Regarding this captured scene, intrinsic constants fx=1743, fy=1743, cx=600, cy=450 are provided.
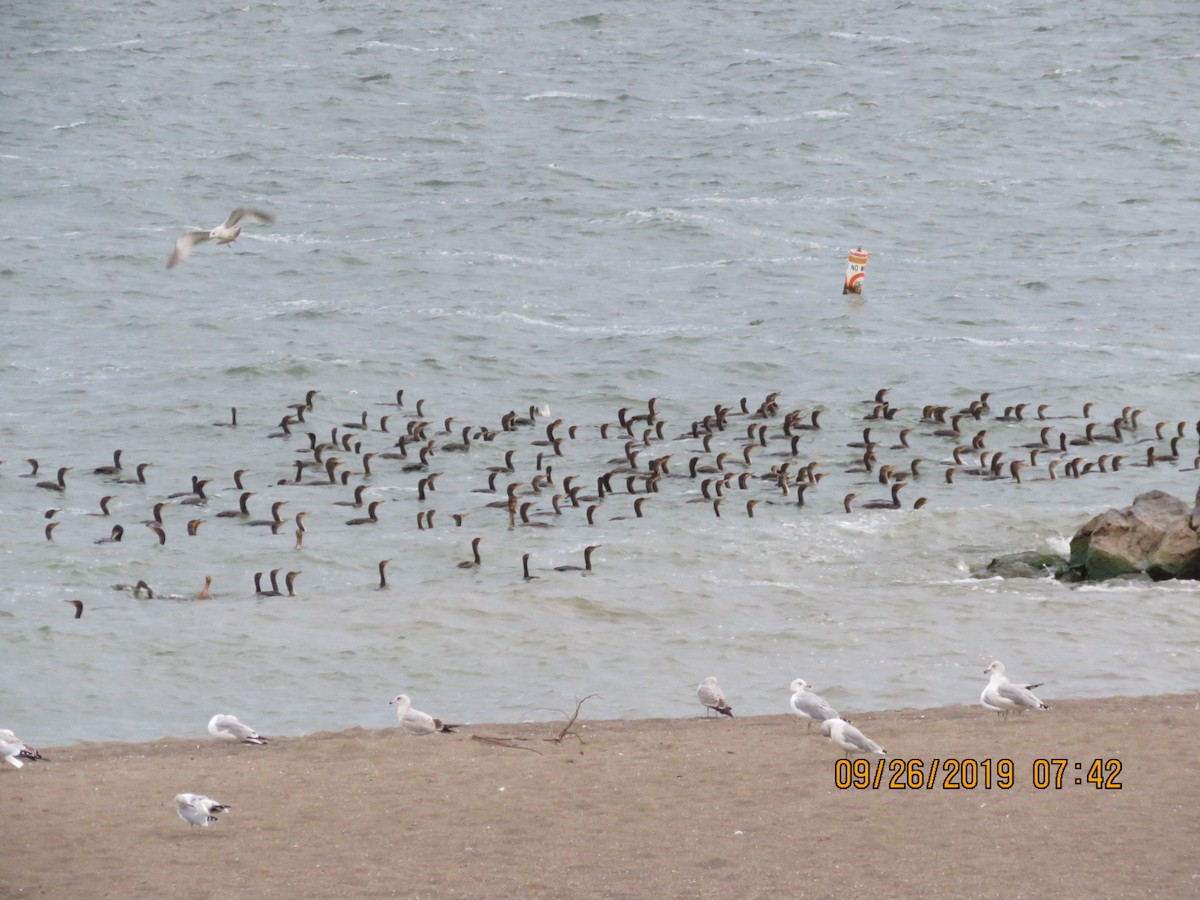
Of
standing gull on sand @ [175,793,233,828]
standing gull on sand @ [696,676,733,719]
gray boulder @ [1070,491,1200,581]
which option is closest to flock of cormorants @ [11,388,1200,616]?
gray boulder @ [1070,491,1200,581]

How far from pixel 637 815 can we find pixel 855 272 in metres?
29.7

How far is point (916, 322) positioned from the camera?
38438 millimetres

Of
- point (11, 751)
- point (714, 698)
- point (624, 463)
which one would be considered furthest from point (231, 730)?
point (624, 463)

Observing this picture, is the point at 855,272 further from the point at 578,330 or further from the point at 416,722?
the point at 416,722

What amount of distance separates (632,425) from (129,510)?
915cm

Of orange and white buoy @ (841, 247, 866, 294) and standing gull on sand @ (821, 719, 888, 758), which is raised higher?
orange and white buoy @ (841, 247, 866, 294)

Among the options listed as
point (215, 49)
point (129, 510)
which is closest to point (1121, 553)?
point (129, 510)

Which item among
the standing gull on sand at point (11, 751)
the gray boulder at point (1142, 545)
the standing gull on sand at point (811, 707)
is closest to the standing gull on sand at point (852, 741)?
the standing gull on sand at point (811, 707)

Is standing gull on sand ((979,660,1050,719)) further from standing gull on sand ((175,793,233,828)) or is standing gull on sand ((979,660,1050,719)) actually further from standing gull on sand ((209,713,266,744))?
standing gull on sand ((175,793,233,828))

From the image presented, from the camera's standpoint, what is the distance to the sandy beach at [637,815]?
10133mm

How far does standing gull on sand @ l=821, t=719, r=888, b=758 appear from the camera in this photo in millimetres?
12344

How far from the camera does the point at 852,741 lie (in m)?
12.4
